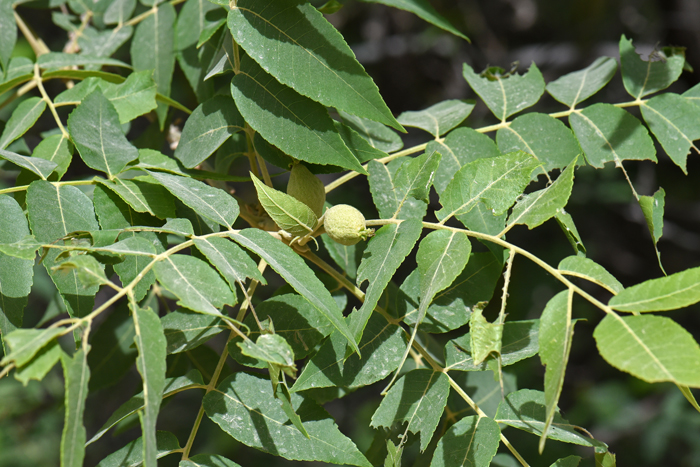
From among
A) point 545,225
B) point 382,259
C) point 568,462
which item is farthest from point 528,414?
point 545,225

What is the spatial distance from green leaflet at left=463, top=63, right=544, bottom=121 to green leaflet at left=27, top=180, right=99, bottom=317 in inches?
24.2

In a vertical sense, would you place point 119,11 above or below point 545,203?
above

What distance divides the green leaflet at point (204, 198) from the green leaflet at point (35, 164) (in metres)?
0.16

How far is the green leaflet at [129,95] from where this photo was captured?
2.56ft

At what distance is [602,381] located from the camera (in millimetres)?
2555

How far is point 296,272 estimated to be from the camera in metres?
0.54

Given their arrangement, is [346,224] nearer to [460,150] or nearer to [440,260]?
[440,260]

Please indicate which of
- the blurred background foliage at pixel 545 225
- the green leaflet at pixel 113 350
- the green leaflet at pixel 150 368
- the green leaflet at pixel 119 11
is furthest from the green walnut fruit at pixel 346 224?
the blurred background foliage at pixel 545 225

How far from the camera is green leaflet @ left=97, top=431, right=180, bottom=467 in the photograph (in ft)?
2.03

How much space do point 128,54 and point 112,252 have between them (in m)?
0.78

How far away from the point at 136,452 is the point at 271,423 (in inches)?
6.8

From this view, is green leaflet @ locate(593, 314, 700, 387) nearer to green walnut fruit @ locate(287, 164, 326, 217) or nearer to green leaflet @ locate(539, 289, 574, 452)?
green leaflet @ locate(539, 289, 574, 452)

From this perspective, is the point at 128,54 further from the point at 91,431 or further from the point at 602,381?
the point at 602,381

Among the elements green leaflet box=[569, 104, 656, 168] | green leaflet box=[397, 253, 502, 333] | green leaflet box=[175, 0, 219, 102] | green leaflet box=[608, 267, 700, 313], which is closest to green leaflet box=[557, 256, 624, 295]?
green leaflet box=[608, 267, 700, 313]
